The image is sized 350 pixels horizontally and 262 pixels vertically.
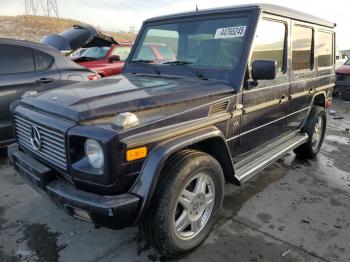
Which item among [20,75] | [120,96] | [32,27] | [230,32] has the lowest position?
[120,96]

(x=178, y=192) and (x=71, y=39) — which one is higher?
(x=71, y=39)

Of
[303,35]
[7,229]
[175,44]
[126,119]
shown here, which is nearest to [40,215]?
[7,229]

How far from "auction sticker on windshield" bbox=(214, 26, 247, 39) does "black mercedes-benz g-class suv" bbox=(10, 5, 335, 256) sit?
0.4 inches

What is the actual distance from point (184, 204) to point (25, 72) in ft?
11.8

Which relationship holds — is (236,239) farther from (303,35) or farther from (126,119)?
(303,35)

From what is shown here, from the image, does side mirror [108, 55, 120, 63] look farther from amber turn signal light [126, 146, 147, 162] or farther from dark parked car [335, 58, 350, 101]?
dark parked car [335, 58, 350, 101]

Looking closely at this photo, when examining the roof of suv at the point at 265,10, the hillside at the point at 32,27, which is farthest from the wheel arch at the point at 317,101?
the hillside at the point at 32,27

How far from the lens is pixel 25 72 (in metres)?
5.04

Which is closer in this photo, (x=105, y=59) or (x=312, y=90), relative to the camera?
(x=312, y=90)

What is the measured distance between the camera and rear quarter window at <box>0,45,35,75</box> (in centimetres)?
492

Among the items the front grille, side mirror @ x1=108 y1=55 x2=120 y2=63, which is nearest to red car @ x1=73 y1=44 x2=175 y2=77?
side mirror @ x1=108 y1=55 x2=120 y2=63

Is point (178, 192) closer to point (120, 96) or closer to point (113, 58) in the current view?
point (120, 96)

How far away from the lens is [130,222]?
232cm

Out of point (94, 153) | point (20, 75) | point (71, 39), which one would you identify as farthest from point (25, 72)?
point (94, 153)
